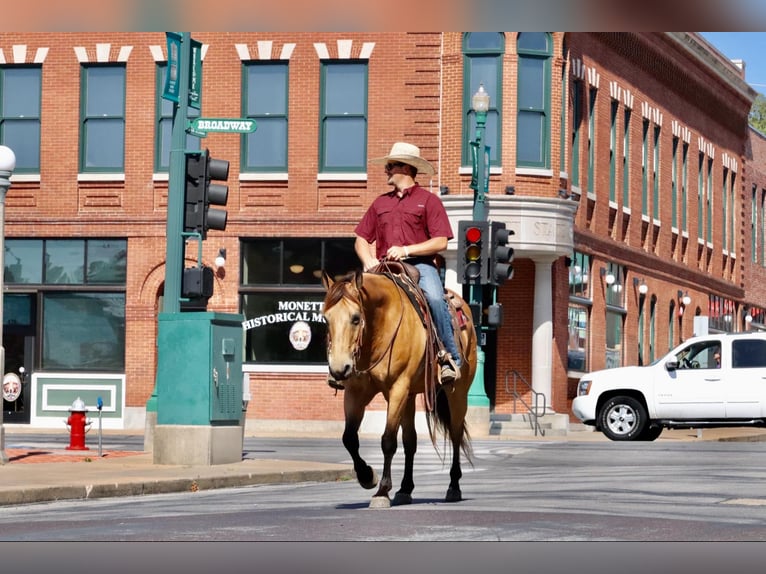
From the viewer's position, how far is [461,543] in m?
9.63

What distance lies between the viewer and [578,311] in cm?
4053

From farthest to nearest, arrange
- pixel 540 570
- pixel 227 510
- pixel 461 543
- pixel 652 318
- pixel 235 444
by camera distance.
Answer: pixel 652 318 < pixel 235 444 < pixel 227 510 < pixel 461 543 < pixel 540 570

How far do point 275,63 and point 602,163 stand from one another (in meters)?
9.54

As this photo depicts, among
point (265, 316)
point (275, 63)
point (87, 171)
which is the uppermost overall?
point (275, 63)

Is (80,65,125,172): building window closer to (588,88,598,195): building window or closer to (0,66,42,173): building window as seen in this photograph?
(0,66,42,173): building window

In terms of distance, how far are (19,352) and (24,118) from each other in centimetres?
541

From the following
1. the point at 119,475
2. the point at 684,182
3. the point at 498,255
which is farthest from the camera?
the point at 684,182

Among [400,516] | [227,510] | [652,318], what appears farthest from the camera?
[652,318]

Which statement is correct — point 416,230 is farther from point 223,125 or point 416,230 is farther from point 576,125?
point 576,125

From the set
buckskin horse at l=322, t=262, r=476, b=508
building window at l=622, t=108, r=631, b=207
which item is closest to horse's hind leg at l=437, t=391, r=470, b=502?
buckskin horse at l=322, t=262, r=476, b=508

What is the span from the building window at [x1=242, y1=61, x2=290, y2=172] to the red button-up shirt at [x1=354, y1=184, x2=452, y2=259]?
24868 mm

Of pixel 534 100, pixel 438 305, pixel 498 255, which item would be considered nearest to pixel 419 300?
pixel 438 305

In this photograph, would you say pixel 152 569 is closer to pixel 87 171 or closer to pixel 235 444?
pixel 235 444
